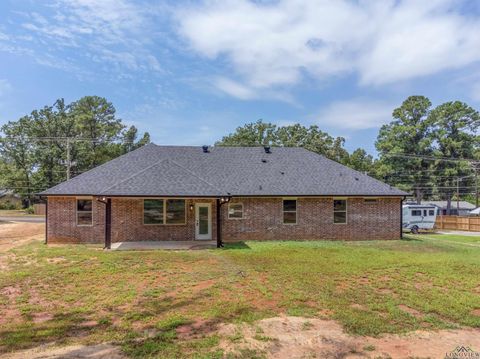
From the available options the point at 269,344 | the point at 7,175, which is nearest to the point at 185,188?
the point at 269,344

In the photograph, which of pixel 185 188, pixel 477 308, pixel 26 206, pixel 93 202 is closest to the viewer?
pixel 477 308

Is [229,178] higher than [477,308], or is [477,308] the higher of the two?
[229,178]

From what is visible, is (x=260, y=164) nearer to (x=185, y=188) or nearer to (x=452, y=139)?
(x=185, y=188)

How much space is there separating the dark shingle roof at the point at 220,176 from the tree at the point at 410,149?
1345 inches

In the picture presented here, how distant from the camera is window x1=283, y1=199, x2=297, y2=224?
61.4 ft

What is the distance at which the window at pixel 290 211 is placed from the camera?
1872 centimetres

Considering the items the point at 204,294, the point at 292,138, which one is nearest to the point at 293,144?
the point at 292,138

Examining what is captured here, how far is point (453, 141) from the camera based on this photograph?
50.3 metres

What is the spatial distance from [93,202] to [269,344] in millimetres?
14137

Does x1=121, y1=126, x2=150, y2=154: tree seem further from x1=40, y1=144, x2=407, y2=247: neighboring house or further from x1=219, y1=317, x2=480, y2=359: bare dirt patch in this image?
x1=219, y1=317, x2=480, y2=359: bare dirt patch

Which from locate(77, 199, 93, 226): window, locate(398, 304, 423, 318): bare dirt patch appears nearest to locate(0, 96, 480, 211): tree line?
locate(77, 199, 93, 226): window

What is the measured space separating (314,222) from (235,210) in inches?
168

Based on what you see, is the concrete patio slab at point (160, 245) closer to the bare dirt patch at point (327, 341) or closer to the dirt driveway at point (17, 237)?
the dirt driveway at point (17, 237)

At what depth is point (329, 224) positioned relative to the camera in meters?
18.9
